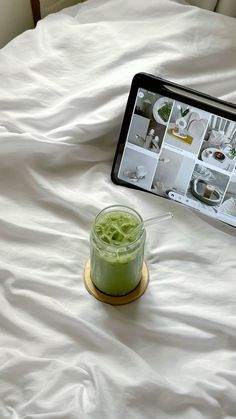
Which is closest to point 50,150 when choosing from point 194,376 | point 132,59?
point 132,59

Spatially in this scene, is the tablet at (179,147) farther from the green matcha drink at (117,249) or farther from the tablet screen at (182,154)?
the green matcha drink at (117,249)

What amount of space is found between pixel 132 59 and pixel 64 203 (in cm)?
34

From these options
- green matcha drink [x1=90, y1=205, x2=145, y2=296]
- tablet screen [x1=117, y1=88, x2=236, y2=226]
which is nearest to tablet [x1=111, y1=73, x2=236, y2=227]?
tablet screen [x1=117, y1=88, x2=236, y2=226]

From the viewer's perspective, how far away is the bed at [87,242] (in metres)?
0.69

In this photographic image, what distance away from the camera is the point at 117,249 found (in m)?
0.73

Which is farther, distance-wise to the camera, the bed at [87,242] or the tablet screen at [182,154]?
the tablet screen at [182,154]

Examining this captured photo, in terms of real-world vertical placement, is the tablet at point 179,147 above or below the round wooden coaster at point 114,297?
above

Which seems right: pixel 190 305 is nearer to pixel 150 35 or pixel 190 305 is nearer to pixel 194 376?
pixel 194 376

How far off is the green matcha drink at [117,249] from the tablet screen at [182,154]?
6.4 inches

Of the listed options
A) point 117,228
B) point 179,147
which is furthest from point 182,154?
Result: point 117,228

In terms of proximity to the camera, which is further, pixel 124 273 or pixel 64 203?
pixel 64 203

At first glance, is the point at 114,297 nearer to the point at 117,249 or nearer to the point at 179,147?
the point at 117,249

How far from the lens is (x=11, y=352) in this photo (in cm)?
72

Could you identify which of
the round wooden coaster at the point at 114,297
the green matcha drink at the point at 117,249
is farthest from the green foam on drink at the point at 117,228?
the round wooden coaster at the point at 114,297
